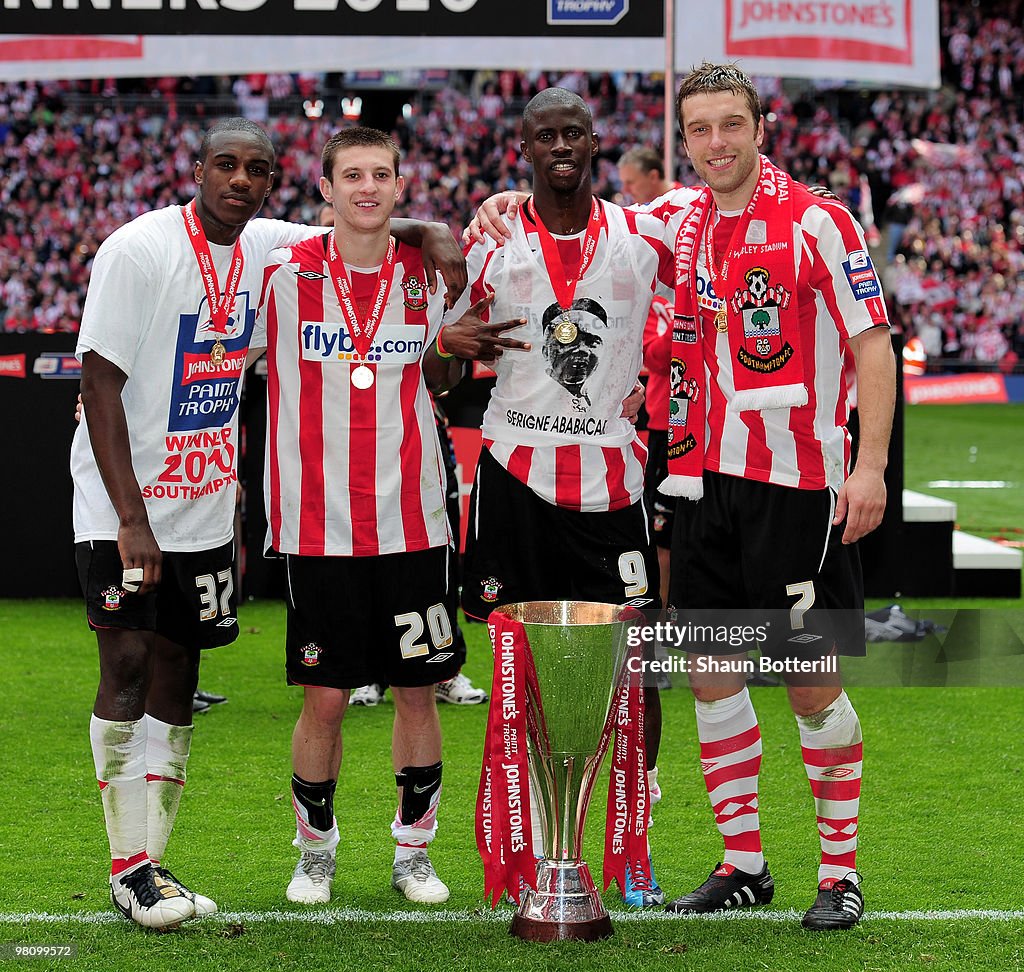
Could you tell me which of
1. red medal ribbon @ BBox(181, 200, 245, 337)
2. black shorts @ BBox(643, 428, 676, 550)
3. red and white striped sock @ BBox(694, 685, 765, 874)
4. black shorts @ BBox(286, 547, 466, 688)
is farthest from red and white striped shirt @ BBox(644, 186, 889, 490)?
black shorts @ BBox(643, 428, 676, 550)

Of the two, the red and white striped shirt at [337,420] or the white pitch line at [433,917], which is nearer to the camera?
the white pitch line at [433,917]

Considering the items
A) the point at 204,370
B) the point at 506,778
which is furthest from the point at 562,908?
the point at 204,370

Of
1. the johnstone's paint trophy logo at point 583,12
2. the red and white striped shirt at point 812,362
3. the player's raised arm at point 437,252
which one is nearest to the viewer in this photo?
the red and white striped shirt at point 812,362

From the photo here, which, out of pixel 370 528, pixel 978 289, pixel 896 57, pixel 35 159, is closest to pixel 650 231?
pixel 370 528

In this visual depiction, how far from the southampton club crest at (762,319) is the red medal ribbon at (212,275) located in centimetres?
131

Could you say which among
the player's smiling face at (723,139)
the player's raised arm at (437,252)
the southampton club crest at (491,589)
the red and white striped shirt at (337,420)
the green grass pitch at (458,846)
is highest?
the player's smiling face at (723,139)

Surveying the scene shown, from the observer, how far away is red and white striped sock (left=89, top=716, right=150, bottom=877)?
11.7 feet

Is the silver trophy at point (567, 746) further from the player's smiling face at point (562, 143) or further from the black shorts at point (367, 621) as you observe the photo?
the player's smiling face at point (562, 143)

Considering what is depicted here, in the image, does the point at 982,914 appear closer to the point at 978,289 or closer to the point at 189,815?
the point at 189,815

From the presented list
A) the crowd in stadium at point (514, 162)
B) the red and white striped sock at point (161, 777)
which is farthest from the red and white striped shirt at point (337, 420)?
the crowd in stadium at point (514, 162)

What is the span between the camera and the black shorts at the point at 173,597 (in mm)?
3557

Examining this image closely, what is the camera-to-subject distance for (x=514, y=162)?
82.4ft

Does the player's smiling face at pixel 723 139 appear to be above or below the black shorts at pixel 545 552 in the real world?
above

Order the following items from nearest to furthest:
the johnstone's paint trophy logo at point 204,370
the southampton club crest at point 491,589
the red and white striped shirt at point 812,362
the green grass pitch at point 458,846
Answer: the green grass pitch at point 458,846
the red and white striped shirt at point 812,362
the johnstone's paint trophy logo at point 204,370
the southampton club crest at point 491,589
